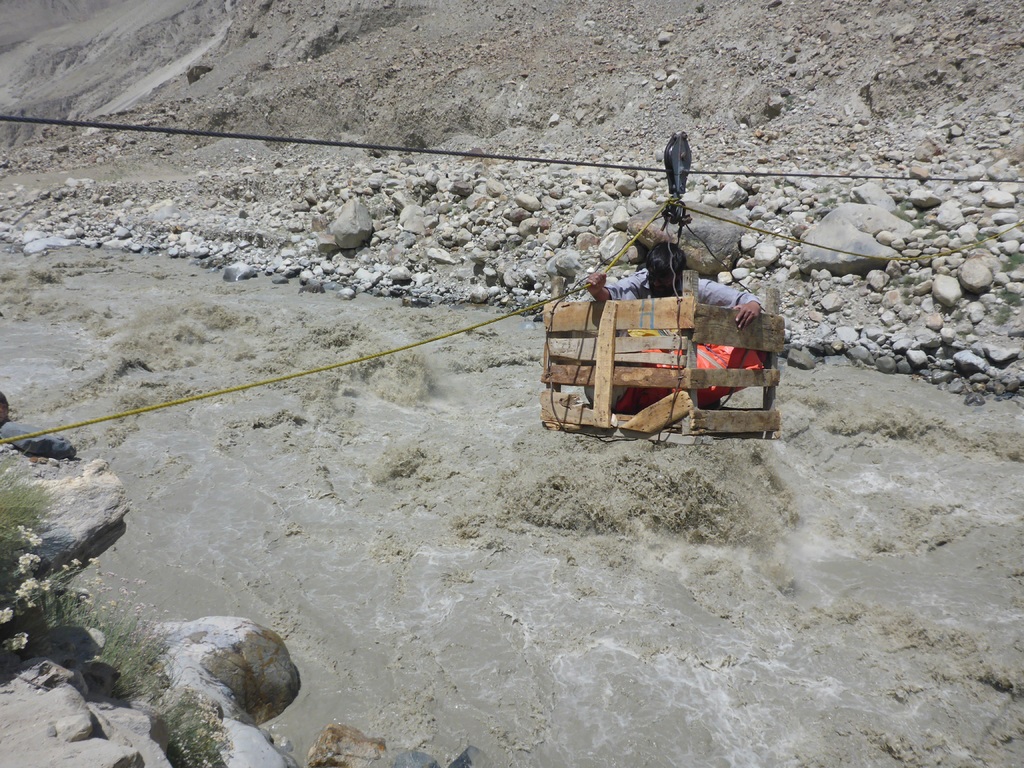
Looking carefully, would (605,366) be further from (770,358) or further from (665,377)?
(770,358)

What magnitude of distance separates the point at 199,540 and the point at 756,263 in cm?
837

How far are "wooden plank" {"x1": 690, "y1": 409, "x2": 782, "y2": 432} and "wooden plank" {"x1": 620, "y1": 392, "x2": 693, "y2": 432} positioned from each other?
75mm

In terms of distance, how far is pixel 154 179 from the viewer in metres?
17.9

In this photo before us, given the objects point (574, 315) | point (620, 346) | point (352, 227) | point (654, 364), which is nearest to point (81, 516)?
point (574, 315)

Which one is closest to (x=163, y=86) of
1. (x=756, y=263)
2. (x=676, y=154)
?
(x=756, y=263)

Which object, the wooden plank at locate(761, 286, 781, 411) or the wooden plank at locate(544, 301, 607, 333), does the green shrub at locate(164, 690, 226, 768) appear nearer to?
the wooden plank at locate(544, 301, 607, 333)

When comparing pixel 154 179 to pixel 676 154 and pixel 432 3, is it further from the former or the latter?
pixel 676 154

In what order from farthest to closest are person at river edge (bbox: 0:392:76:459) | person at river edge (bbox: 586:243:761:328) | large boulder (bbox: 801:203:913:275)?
large boulder (bbox: 801:203:913:275)
person at river edge (bbox: 0:392:76:459)
person at river edge (bbox: 586:243:761:328)

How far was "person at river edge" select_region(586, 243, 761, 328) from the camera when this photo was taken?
4.18 meters

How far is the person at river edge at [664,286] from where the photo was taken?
13.7 ft

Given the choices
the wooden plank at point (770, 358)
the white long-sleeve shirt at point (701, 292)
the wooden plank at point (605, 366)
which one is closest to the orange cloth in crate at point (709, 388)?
the wooden plank at point (770, 358)

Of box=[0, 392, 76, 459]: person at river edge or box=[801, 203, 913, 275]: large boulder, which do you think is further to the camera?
box=[801, 203, 913, 275]: large boulder

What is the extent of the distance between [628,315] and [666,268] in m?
0.58

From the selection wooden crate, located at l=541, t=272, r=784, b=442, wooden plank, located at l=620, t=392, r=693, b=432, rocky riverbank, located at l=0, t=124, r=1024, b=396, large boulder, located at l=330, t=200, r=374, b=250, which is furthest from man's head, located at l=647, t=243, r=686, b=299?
large boulder, located at l=330, t=200, r=374, b=250
